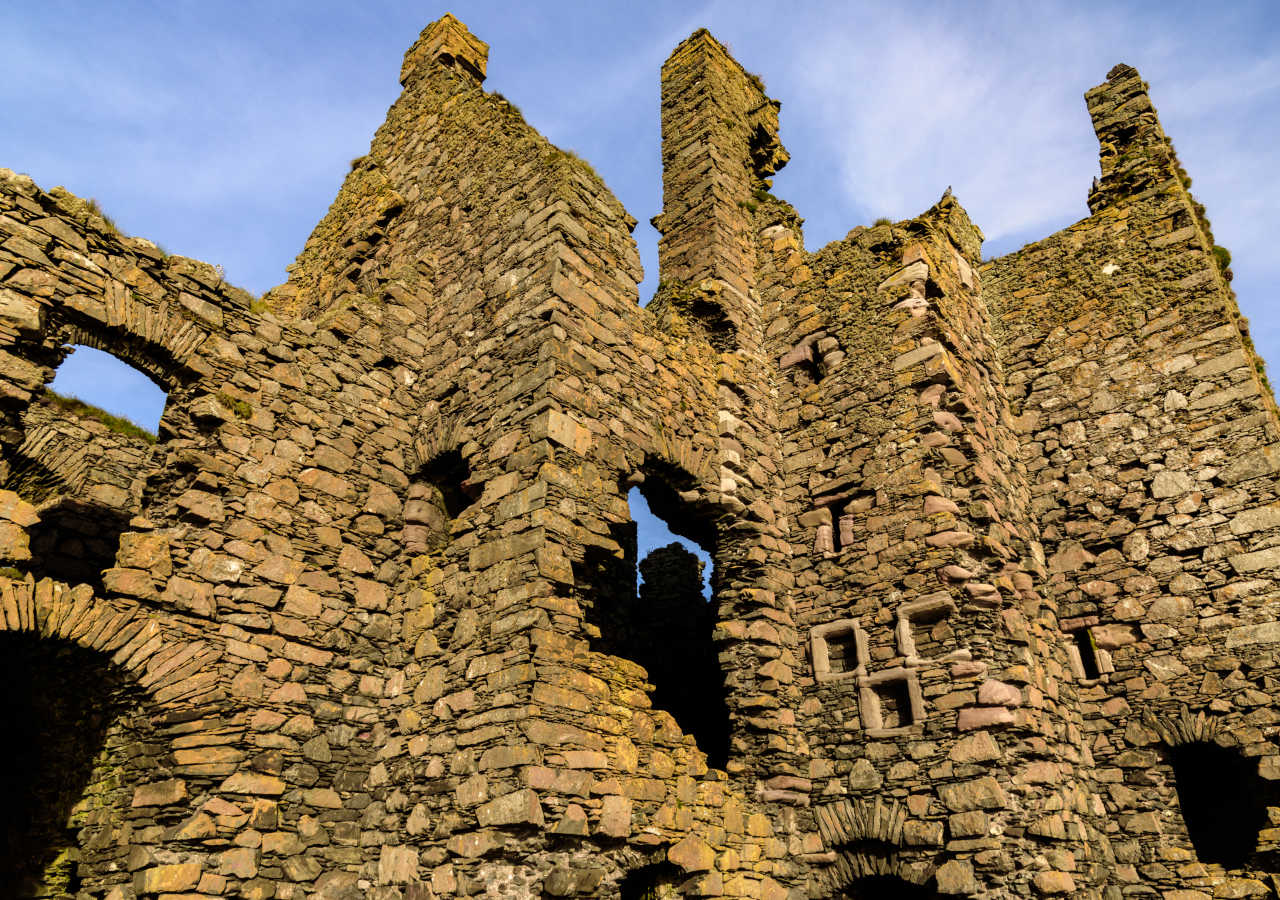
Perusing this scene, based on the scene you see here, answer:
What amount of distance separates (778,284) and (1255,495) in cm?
605

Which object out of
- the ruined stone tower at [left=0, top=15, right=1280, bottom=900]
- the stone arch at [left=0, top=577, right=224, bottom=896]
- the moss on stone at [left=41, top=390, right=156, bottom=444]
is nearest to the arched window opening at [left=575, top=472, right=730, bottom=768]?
the ruined stone tower at [left=0, top=15, right=1280, bottom=900]

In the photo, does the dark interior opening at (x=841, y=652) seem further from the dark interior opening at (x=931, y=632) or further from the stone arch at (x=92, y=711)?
the stone arch at (x=92, y=711)

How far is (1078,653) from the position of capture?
952 centimetres

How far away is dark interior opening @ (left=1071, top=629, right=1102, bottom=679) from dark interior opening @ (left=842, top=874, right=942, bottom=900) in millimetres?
3323

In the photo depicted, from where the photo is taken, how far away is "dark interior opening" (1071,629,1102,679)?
9.38 m

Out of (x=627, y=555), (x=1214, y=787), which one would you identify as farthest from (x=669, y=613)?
(x=1214, y=787)

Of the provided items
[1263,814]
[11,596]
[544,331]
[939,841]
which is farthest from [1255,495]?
[11,596]

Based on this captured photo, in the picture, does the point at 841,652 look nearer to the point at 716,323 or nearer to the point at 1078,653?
the point at 1078,653

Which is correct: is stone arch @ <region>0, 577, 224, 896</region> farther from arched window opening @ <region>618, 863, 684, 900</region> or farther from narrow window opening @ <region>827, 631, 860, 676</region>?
narrow window opening @ <region>827, 631, 860, 676</region>

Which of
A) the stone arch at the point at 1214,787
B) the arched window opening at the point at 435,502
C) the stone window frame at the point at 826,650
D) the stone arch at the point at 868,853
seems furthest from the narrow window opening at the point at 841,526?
the arched window opening at the point at 435,502

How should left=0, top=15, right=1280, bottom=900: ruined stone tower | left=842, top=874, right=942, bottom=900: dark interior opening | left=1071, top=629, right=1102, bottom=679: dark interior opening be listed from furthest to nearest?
left=1071, top=629, right=1102, bottom=679: dark interior opening → left=842, top=874, right=942, bottom=900: dark interior opening → left=0, top=15, right=1280, bottom=900: ruined stone tower

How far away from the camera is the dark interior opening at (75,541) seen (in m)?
8.01

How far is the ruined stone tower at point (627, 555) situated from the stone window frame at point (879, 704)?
43 mm

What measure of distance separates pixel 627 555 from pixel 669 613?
2.76m
